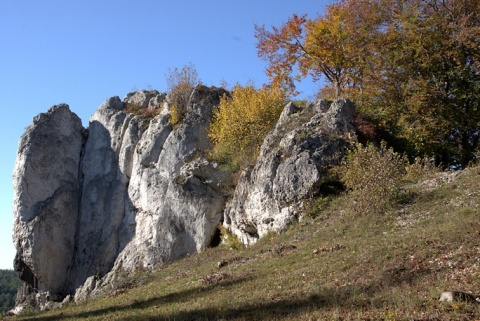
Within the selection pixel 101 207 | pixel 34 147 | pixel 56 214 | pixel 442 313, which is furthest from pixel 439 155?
pixel 34 147

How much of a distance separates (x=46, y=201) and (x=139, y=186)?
24.3 feet

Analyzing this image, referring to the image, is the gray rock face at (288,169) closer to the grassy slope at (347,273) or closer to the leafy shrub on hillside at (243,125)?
the grassy slope at (347,273)

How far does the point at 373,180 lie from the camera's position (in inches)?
716

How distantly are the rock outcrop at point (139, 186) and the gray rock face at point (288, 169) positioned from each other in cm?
5

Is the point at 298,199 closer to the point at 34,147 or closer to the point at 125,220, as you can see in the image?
the point at 125,220

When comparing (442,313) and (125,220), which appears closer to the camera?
(442,313)

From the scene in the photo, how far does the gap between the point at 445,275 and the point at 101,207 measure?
2718cm

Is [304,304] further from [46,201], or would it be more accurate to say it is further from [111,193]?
[46,201]

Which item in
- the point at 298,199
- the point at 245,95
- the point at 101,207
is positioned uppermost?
the point at 245,95

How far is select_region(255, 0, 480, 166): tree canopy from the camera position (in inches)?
942

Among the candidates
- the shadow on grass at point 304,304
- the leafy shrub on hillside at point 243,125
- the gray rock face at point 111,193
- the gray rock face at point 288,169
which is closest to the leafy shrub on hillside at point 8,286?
the gray rock face at point 111,193

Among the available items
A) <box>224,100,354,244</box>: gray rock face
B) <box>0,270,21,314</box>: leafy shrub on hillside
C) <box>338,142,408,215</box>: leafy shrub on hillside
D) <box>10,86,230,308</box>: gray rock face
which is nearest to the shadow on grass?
<box>338,142,408,215</box>: leafy shrub on hillside

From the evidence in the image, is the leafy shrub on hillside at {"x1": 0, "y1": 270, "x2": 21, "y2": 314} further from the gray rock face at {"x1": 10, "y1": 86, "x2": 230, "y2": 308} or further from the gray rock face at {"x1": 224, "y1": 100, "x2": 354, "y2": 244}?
the gray rock face at {"x1": 224, "y1": 100, "x2": 354, "y2": 244}

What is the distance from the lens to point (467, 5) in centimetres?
2508
